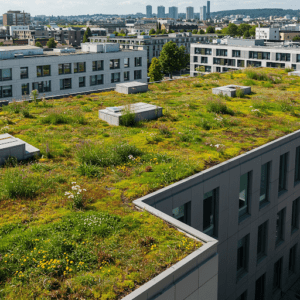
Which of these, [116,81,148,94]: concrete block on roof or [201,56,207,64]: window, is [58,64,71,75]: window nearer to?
[116,81,148,94]: concrete block on roof

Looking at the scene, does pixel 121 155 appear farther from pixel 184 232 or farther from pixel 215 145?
pixel 184 232

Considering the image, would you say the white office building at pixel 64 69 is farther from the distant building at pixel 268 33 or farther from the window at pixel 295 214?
the distant building at pixel 268 33

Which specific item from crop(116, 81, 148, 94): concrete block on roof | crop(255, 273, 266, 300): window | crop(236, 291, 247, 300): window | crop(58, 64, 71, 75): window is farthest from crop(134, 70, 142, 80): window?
crop(236, 291, 247, 300): window

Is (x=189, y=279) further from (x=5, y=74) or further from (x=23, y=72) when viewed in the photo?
(x=23, y=72)

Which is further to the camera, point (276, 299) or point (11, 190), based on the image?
point (276, 299)

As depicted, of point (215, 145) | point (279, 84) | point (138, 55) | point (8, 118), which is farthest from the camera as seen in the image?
point (138, 55)

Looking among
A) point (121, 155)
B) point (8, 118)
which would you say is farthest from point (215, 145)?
point (8, 118)

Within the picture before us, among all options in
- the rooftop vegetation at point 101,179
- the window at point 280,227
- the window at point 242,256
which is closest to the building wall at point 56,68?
the rooftop vegetation at point 101,179
